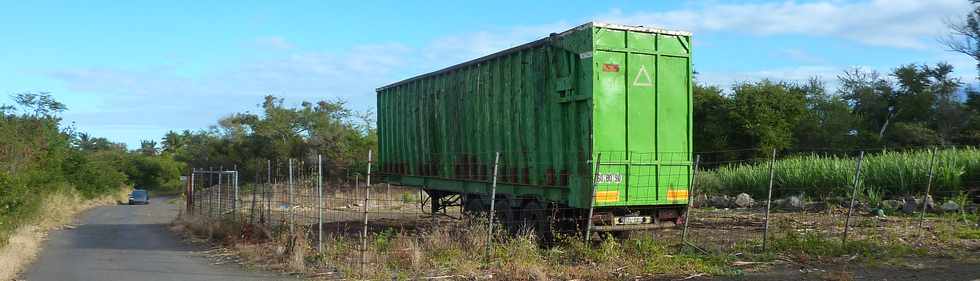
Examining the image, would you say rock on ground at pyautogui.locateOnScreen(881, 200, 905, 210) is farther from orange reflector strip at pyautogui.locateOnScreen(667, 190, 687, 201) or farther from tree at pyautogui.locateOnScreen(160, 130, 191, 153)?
tree at pyautogui.locateOnScreen(160, 130, 191, 153)

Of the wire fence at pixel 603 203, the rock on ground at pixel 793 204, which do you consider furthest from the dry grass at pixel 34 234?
the rock on ground at pixel 793 204

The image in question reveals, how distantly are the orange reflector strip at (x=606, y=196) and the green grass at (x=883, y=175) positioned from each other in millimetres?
9698

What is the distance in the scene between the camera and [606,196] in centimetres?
1073

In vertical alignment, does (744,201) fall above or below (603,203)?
below

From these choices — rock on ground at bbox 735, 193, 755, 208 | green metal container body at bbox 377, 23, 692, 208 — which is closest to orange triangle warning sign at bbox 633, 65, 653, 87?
green metal container body at bbox 377, 23, 692, 208

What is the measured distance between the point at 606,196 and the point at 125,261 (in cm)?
771

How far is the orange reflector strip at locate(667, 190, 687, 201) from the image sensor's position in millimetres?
11401

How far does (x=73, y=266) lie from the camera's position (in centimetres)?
1165

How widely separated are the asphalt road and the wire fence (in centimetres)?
121

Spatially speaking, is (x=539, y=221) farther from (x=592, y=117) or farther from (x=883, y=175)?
(x=883, y=175)

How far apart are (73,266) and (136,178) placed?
64.6 metres

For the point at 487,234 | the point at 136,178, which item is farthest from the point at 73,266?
the point at 136,178

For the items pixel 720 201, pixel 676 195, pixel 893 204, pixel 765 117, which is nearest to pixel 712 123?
pixel 765 117

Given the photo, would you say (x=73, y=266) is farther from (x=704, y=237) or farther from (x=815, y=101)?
(x=815, y=101)
